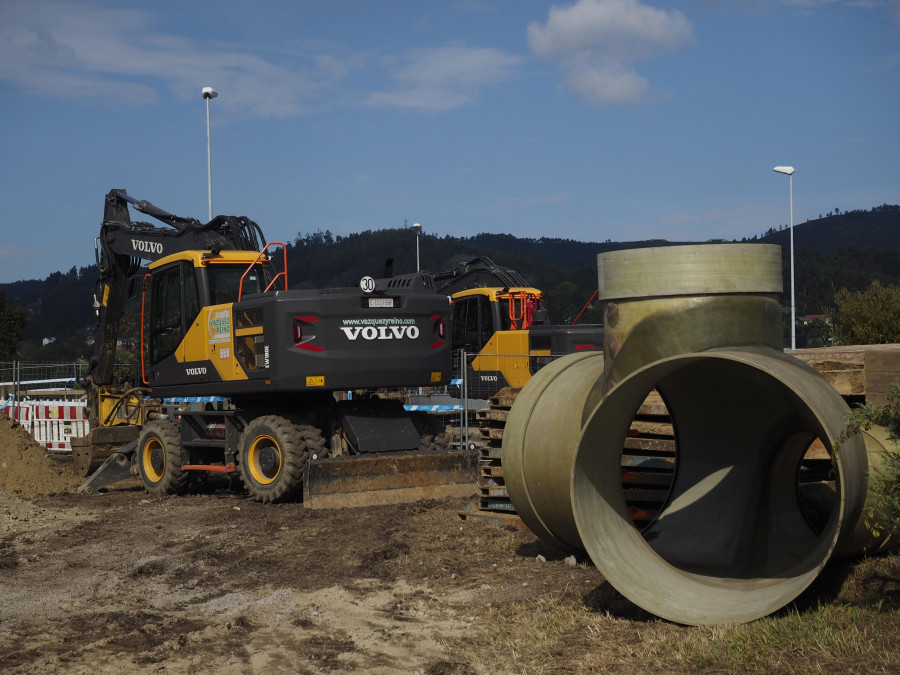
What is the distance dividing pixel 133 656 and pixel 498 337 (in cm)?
1476

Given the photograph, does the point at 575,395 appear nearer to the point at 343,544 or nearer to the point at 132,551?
the point at 343,544

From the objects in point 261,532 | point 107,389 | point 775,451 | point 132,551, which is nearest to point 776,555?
point 775,451

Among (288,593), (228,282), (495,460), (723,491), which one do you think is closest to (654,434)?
(723,491)

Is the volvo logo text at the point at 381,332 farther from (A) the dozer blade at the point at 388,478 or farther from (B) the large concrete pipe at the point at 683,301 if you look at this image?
(B) the large concrete pipe at the point at 683,301

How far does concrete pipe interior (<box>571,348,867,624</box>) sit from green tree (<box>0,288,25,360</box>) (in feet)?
177

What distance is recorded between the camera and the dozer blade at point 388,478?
10.5 m

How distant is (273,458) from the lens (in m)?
11.0

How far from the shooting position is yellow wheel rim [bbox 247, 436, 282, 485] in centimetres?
1103

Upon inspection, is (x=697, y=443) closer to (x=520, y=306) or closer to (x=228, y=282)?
(x=228, y=282)

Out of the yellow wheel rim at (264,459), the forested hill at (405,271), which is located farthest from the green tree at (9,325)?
the yellow wheel rim at (264,459)

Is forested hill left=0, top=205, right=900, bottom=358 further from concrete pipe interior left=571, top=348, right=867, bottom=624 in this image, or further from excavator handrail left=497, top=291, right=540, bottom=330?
concrete pipe interior left=571, top=348, right=867, bottom=624

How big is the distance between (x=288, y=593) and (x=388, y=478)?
392cm

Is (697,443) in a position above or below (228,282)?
below

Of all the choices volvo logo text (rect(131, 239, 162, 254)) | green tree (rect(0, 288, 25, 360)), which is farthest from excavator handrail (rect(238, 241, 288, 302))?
green tree (rect(0, 288, 25, 360))
